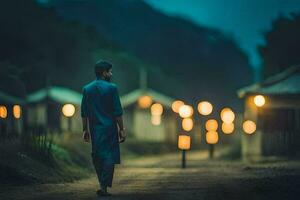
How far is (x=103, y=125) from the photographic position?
1072 cm

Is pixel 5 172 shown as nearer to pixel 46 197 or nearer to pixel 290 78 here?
pixel 46 197

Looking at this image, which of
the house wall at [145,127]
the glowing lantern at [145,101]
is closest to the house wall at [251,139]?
the glowing lantern at [145,101]

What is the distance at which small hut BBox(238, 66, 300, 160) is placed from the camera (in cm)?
3125

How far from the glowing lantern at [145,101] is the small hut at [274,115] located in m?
18.5

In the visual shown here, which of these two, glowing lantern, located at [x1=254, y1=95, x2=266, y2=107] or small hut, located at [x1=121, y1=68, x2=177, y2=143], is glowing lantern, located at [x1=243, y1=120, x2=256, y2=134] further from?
small hut, located at [x1=121, y1=68, x2=177, y2=143]

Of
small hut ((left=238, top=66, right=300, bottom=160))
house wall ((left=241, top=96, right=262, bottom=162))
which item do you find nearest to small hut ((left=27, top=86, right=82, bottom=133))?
house wall ((left=241, top=96, right=262, bottom=162))

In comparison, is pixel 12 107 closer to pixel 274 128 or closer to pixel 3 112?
pixel 3 112

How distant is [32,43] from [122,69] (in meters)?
27.4

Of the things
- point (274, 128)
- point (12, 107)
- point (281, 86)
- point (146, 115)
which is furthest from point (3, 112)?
point (281, 86)

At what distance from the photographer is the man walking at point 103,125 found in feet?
34.9

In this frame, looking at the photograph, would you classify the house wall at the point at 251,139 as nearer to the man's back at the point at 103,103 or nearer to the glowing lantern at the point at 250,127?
the glowing lantern at the point at 250,127

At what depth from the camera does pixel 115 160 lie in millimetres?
10695

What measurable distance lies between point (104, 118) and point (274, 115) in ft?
77.6

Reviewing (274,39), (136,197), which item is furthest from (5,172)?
(274,39)
